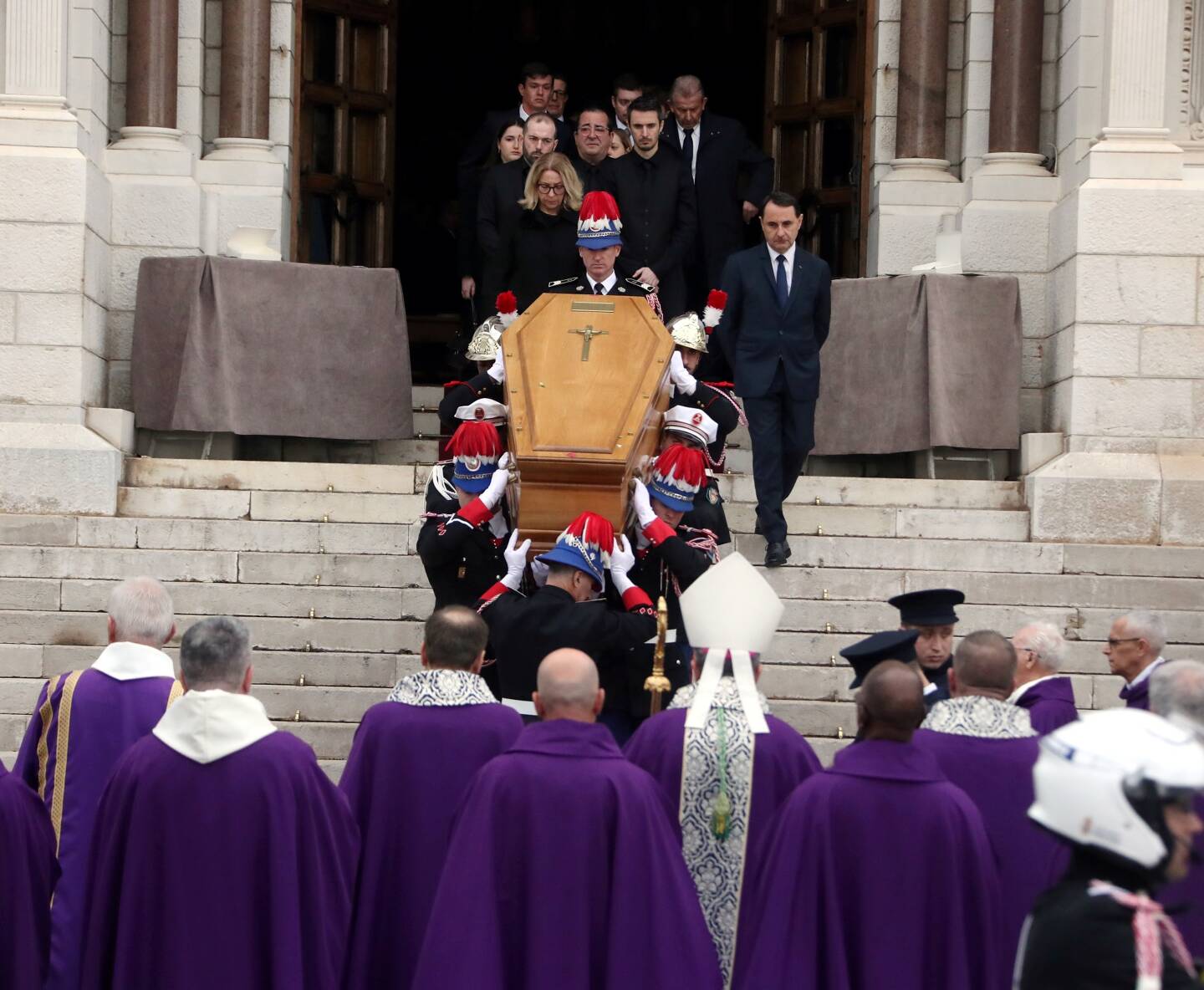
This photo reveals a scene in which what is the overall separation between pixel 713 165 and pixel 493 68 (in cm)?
792

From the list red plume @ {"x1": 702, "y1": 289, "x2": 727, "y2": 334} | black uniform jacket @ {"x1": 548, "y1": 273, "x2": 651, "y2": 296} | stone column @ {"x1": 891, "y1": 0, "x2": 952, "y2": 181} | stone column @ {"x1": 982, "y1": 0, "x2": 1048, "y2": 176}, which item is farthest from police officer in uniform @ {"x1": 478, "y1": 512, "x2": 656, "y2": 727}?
stone column @ {"x1": 891, "y1": 0, "x2": 952, "y2": 181}

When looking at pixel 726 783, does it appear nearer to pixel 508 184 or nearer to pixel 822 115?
pixel 508 184

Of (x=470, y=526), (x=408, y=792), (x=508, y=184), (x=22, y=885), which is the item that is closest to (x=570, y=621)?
(x=408, y=792)

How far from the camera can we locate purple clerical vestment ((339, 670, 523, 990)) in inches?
241

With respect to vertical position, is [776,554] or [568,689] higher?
[776,554]

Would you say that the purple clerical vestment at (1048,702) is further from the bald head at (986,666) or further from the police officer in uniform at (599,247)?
the police officer in uniform at (599,247)

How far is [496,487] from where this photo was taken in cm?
830

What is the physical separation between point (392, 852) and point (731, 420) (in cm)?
340

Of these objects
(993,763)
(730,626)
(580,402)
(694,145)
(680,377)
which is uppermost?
(694,145)

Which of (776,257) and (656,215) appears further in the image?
(656,215)

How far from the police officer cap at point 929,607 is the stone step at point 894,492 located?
400 centimetres

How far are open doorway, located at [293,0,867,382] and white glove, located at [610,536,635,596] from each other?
5.08 m

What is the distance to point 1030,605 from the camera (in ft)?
34.8

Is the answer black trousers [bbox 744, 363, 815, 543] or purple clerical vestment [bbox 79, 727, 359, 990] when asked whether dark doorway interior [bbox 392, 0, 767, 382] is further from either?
purple clerical vestment [bbox 79, 727, 359, 990]
